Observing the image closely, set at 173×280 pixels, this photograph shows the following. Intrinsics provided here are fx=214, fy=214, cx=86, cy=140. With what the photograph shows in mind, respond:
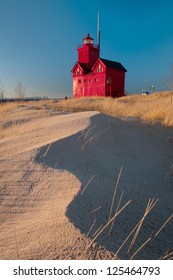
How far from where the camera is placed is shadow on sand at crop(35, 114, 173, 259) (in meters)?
1.39

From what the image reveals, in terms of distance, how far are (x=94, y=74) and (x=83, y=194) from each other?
73.0ft

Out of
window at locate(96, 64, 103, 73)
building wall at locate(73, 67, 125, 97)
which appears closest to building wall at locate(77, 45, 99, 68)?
building wall at locate(73, 67, 125, 97)

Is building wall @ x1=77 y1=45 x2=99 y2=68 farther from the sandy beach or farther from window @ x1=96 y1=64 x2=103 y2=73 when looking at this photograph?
the sandy beach

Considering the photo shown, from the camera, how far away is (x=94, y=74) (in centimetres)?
2278

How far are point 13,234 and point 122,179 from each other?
1257 millimetres

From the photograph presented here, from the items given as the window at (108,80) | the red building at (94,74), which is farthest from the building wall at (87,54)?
the window at (108,80)

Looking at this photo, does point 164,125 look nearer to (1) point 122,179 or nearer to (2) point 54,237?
(1) point 122,179

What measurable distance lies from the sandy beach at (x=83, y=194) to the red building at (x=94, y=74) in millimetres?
18311

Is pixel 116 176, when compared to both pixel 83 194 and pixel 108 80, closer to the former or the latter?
pixel 83 194

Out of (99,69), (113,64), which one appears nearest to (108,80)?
(99,69)

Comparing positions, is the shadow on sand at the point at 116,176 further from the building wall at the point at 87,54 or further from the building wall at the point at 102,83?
the building wall at the point at 87,54

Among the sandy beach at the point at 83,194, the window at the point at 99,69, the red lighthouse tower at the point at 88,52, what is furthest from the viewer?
the red lighthouse tower at the point at 88,52

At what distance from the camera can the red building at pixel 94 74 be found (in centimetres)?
2184
